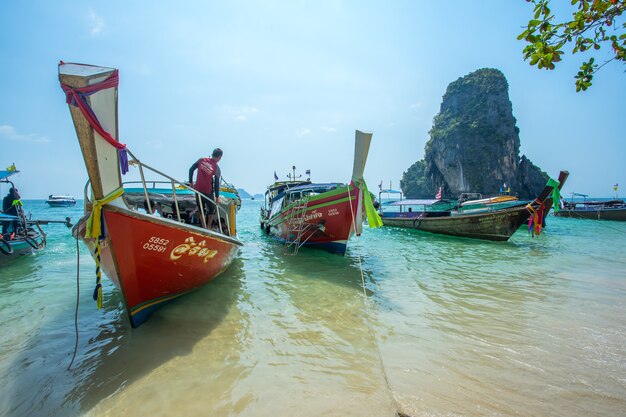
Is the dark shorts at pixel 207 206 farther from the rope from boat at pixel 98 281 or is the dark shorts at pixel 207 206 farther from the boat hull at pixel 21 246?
the boat hull at pixel 21 246

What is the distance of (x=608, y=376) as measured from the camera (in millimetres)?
3035

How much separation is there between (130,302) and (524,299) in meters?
7.29

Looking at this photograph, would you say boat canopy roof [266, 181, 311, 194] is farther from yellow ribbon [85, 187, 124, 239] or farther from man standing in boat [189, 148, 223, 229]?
yellow ribbon [85, 187, 124, 239]

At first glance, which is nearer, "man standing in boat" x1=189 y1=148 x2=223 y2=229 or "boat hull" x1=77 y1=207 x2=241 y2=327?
"boat hull" x1=77 y1=207 x2=241 y2=327

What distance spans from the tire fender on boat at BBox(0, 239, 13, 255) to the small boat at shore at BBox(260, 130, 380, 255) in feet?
30.6

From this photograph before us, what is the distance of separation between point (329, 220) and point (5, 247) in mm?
10814

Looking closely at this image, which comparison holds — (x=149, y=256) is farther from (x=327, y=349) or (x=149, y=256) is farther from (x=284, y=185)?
(x=284, y=185)

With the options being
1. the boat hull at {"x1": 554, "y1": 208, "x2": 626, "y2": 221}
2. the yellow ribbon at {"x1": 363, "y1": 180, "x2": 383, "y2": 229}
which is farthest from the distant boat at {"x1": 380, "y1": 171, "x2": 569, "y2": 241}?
the boat hull at {"x1": 554, "y1": 208, "x2": 626, "y2": 221}

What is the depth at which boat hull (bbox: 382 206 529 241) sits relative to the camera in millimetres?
13938

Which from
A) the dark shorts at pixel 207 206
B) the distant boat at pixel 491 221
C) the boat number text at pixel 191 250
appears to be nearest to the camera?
the boat number text at pixel 191 250

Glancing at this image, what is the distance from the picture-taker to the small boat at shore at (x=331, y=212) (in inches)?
318

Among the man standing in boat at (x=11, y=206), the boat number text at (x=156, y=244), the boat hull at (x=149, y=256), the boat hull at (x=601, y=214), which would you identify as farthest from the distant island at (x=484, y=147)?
the man standing in boat at (x=11, y=206)

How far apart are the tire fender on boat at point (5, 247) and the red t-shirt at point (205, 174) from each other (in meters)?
8.13

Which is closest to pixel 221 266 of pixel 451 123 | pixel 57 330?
pixel 57 330
